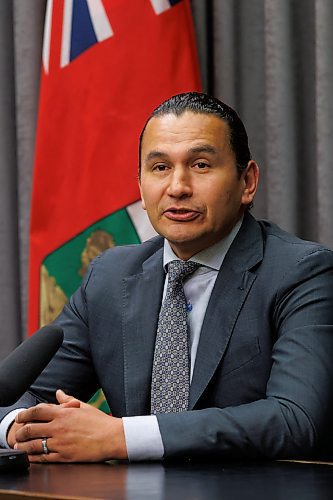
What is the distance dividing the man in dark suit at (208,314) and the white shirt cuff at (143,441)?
3cm

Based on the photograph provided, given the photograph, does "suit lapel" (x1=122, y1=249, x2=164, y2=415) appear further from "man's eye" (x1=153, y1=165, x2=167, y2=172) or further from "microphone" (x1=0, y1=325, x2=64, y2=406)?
"microphone" (x1=0, y1=325, x2=64, y2=406)

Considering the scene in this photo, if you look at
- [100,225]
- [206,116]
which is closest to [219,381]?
[206,116]

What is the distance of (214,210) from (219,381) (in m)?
0.36

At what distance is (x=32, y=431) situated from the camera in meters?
1.80

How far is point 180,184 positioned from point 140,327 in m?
0.32

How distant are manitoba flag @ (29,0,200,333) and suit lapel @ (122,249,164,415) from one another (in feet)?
2.15

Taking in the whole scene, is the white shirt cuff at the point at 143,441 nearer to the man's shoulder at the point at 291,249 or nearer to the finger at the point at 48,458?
the finger at the point at 48,458

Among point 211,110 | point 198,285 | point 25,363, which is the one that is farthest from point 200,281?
point 25,363

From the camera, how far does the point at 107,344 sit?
2205 millimetres

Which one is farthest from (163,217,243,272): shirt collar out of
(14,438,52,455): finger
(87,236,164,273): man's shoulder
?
(14,438,52,455): finger

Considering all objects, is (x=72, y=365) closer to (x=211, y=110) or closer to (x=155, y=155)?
(x=155, y=155)

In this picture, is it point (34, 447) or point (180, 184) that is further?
point (180, 184)

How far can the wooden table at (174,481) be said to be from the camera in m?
1.32

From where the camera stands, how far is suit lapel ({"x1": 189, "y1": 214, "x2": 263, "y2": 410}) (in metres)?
2.03
